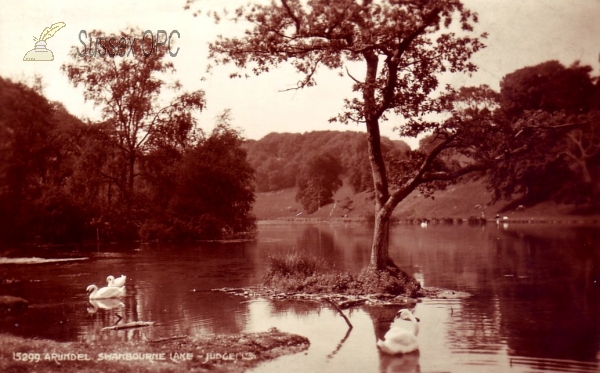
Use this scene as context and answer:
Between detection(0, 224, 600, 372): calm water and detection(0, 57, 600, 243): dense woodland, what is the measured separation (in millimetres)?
12278

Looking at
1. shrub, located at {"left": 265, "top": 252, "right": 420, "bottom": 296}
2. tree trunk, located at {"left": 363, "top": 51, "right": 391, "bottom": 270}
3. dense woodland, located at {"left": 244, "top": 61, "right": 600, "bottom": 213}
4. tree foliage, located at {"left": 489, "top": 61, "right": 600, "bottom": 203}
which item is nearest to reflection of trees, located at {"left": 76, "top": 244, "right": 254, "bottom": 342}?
shrub, located at {"left": 265, "top": 252, "right": 420, "bottom": 296}

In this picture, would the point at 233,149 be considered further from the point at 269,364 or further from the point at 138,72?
the point at 269,364

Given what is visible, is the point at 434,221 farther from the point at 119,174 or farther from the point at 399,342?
the point at 399,342

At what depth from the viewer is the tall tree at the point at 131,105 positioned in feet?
151

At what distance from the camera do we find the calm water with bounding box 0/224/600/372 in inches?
483

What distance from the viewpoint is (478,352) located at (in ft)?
41.0

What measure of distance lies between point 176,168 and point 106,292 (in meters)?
34.6

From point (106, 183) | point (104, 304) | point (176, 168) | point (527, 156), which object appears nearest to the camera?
point (104, 304)

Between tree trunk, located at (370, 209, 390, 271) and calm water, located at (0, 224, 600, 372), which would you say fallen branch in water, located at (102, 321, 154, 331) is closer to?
calm water, located at (0, 224, 600, 372)

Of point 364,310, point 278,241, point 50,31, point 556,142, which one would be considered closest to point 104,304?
point 364,310

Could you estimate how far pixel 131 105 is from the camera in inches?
1871

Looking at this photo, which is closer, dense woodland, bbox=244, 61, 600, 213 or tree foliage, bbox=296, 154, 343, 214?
dense woodland, bbox=244, 61, 600, 213

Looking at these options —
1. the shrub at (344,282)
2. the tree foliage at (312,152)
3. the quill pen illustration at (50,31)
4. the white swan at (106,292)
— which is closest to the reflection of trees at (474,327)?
the shrub at (344,282)

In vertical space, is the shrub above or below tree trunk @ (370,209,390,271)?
below
